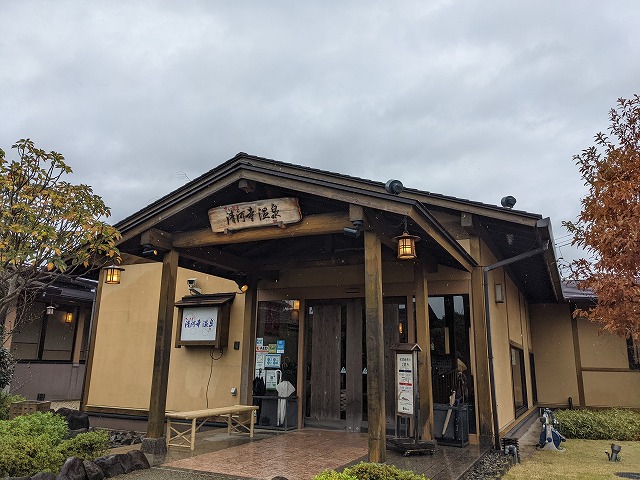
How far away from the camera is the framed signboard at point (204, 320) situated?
9.70 metres

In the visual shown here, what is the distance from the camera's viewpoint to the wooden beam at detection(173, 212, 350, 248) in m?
6.11

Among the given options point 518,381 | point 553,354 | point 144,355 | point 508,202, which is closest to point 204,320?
point 144,355

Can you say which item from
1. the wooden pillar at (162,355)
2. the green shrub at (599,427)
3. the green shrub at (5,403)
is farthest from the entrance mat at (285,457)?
the green shrub at (599,427)

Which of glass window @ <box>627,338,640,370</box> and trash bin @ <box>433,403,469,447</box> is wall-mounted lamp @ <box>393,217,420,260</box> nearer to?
trash bin @ <box>433,403,469,447</box>

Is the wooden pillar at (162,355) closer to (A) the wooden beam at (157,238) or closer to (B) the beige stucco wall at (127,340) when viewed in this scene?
(A) the wooden beam at (157,238)

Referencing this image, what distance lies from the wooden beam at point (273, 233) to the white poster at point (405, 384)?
2347 mm

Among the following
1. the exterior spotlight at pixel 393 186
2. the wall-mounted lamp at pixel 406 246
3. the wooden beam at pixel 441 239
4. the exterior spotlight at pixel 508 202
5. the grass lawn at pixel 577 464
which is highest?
the exterior spotlight at pixel 508 202

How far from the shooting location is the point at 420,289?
7.91m

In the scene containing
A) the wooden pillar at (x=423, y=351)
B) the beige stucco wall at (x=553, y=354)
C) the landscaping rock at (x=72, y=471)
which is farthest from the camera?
the beige stucco wall at (x=553, y=354)

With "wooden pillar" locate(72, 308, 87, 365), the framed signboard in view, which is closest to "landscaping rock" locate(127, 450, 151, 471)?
the framed signboard

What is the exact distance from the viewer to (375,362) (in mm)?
5375

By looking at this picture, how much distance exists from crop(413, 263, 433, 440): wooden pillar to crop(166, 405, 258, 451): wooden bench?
9.14ft

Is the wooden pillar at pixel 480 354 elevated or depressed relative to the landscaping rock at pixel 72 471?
elevated

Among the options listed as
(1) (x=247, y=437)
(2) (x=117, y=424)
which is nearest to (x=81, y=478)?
(1) (x=247, y=437)
